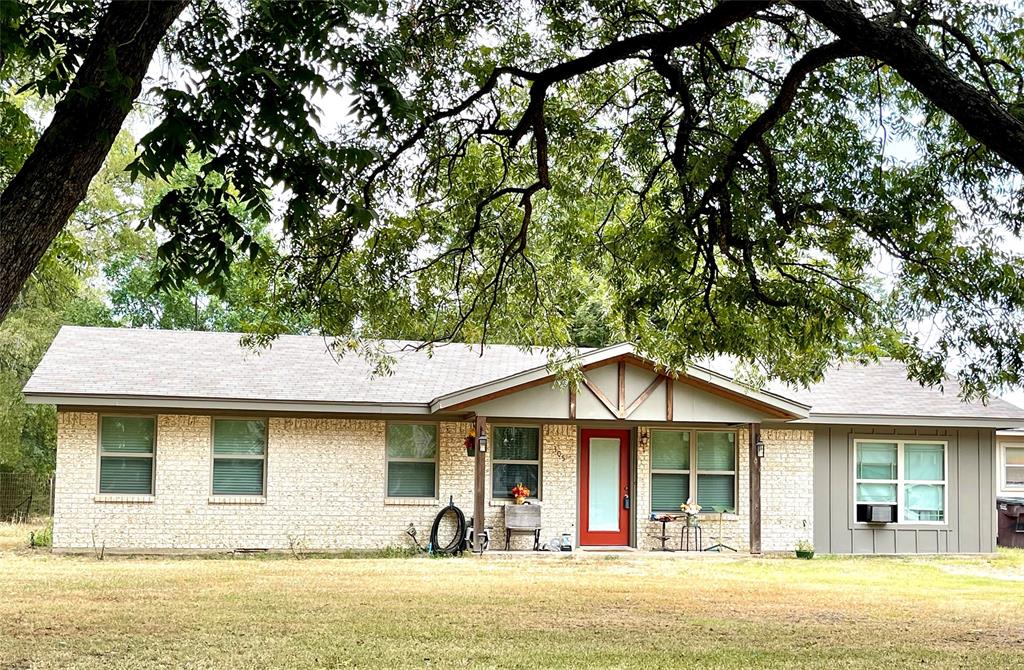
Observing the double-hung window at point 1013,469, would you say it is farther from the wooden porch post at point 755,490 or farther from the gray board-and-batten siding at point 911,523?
the wooden porch post at point 755,490

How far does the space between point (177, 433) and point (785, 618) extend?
1061cm

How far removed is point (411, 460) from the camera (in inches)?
743

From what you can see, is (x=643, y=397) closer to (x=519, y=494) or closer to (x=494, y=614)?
(x=519, y=494)

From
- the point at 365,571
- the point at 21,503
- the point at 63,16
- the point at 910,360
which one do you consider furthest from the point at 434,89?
the point at 21,503

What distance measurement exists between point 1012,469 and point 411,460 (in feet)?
61.0

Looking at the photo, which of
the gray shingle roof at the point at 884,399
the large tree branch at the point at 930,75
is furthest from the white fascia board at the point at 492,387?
the large tree branch at the point at 930,75

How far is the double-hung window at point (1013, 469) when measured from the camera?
29.2m

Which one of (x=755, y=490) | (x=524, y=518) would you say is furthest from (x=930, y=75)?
(x=524, y=518)

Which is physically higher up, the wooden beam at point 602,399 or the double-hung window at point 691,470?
the wooden beam at point 602,399

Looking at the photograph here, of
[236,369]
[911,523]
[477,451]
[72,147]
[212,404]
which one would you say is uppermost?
[72,147]

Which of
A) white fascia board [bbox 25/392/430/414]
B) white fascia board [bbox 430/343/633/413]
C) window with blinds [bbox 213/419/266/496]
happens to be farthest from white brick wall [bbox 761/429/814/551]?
window with blinds [bbox 213/419/266/496]

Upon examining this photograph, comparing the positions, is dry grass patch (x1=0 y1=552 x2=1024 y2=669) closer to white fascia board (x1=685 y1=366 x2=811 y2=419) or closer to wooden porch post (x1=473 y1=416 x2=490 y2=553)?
wooden porch post (x1=473 y1=416 x2=490 y2=553)

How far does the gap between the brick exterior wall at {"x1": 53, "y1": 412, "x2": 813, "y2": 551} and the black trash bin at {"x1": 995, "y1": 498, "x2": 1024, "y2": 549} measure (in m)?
7.59

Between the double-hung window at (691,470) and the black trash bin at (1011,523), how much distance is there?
8.06 m
